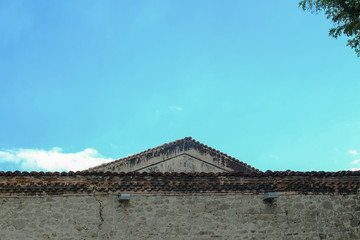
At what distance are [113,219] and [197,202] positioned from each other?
7.55 ft

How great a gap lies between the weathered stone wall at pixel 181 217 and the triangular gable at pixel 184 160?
4343 mm

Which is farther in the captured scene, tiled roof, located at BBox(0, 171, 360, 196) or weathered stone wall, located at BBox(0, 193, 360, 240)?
tiled roof, located at BBox(0, 171, 360, 196)

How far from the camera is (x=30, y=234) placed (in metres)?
8.27

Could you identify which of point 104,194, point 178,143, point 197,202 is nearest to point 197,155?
point 178,143

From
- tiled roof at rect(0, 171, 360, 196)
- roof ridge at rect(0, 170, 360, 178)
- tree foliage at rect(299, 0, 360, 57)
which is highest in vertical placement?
tree foliage at rect(299, 0, 360, 57)

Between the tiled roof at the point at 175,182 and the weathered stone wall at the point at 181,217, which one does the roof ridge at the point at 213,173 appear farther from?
the weathered stone wall at the point at 181,217

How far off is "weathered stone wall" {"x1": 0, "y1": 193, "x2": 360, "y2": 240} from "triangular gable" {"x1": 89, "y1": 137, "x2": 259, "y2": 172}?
4.34 m

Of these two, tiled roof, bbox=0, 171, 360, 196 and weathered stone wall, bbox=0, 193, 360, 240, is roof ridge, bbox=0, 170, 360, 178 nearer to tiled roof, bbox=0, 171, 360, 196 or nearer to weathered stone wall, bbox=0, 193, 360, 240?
tiled roof, bbox=0, 171, 360, 196

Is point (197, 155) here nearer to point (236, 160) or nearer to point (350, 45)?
point (236, 160)

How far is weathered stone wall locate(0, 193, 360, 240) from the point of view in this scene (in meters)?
8.42

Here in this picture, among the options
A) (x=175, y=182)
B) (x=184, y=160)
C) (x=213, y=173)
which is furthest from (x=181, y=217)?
(x=184, y=160)

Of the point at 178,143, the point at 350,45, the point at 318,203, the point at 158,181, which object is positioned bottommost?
the point at 318,203

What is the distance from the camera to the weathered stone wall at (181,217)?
8.42m

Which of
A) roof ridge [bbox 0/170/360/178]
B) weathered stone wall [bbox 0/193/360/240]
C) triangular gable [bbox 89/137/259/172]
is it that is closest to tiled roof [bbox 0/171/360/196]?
roof ridge [bbox 0/170/360/178]
